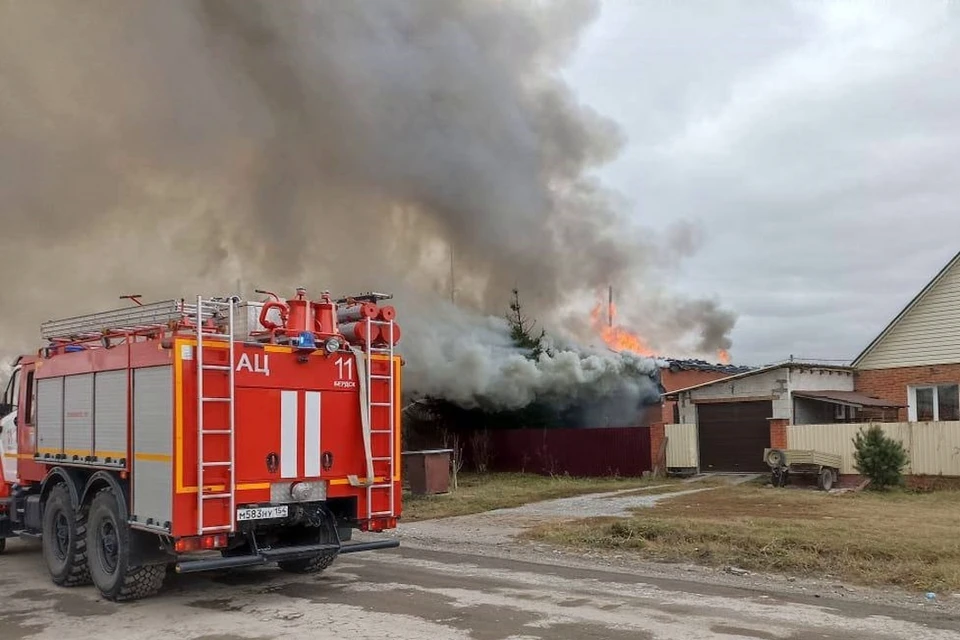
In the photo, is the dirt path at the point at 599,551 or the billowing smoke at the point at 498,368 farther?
the billowing smoke at the point at 498,368

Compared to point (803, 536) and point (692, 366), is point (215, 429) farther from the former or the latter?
point (692, 366)

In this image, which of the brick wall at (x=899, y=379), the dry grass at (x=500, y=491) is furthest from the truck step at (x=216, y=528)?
the brick wall at (x=899, y=379)

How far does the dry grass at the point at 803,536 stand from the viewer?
9805 millimetres

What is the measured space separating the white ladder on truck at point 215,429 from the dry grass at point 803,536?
5877mm

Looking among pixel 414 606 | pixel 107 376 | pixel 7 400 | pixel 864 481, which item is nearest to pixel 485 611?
pixel 414 606

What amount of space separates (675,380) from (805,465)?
834 cm

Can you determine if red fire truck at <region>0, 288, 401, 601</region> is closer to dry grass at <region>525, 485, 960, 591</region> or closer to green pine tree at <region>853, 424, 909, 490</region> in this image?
dry grass at <region>525, 485, 960, 591</region>

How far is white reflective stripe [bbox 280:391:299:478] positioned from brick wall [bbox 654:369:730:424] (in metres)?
19.2

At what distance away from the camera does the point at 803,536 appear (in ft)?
37.8

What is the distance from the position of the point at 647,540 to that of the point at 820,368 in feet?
49.2

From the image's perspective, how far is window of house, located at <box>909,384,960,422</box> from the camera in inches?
927

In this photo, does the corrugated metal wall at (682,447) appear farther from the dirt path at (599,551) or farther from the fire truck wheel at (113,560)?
the fire truck wheel at (113,560)

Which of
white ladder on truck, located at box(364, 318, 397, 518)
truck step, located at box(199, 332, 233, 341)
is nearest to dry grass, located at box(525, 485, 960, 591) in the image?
white ladder on truck, located at box(364, 318, 397, 518)

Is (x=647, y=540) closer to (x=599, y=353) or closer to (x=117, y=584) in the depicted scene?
(x=117, y=584)
